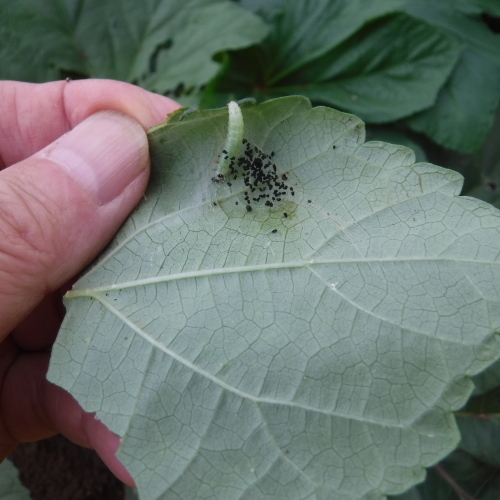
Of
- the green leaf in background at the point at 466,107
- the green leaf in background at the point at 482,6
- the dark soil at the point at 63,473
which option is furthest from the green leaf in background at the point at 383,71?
the dark soil at the point at 63,473

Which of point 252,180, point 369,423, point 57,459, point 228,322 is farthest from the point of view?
point 57,459

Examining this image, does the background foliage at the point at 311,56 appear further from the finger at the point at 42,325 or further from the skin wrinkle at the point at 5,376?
the skin wrinkle at the point at 5,376

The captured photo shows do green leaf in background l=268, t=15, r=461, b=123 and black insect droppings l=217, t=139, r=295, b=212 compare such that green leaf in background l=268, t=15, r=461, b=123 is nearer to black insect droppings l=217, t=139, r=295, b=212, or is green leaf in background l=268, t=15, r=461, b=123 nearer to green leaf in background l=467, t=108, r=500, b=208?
green leaf in background l=467, t=108, r=500, b=208

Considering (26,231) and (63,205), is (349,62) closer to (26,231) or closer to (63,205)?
(63,205)

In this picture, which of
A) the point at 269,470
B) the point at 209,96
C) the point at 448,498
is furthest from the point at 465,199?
the point at 209,96

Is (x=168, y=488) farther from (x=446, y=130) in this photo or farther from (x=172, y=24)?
(x=172, y=24)

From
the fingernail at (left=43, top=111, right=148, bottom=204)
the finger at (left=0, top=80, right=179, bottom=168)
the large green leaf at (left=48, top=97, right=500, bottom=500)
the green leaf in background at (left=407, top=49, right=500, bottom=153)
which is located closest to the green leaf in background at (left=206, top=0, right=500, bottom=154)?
the green leaf in background at (left=407, top=49, right=500, bottom=153)
